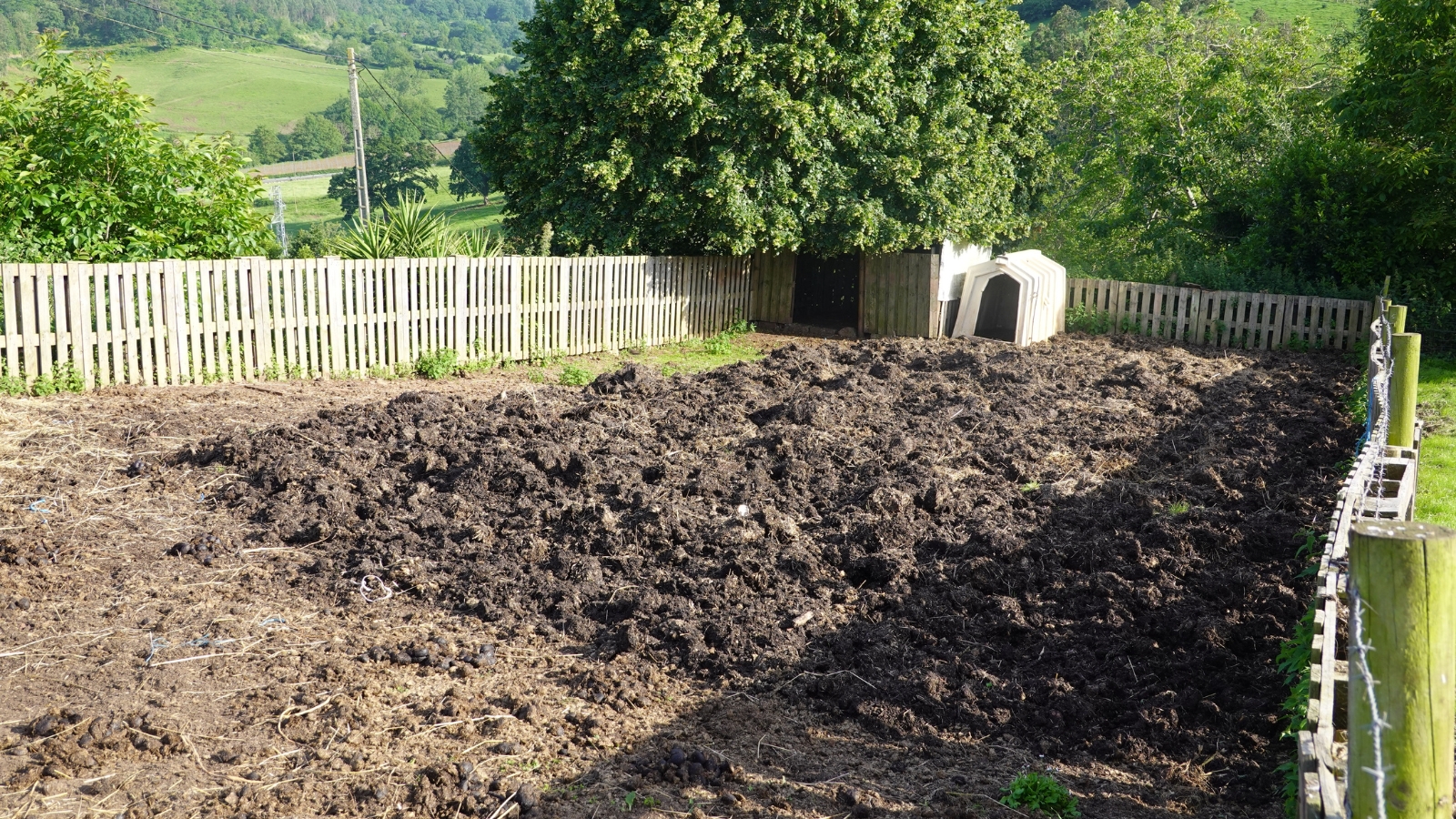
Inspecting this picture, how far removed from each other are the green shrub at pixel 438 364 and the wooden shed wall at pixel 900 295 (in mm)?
7225

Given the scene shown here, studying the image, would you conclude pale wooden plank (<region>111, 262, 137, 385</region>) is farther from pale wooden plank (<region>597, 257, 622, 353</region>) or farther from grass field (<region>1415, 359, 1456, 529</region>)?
grass field (<region>1415, 359, 1456, 529</region>)

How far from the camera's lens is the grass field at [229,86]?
103 m

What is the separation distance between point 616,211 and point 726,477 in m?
9.81

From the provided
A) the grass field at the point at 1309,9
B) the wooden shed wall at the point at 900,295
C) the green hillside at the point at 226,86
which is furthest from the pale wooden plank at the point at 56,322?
the green hillside at the point at 226,86

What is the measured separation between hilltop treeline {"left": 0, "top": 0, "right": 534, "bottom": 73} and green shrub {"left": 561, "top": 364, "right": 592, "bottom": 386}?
336 feet

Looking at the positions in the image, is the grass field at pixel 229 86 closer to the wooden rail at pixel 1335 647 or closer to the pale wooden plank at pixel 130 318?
the pale wooden plank at pixel 130 318

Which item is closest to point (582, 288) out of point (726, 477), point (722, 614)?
point (726, 477)

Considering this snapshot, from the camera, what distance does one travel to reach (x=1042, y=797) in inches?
145

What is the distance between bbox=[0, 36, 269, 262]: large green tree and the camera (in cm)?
1044

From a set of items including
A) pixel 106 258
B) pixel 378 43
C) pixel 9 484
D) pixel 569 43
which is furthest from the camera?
pixel 378 43

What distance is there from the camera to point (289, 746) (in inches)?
160

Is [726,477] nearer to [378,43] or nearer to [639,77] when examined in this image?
[639,77]

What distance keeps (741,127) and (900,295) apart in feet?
12.3

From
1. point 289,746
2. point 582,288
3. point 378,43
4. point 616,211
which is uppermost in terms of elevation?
point 378,43
